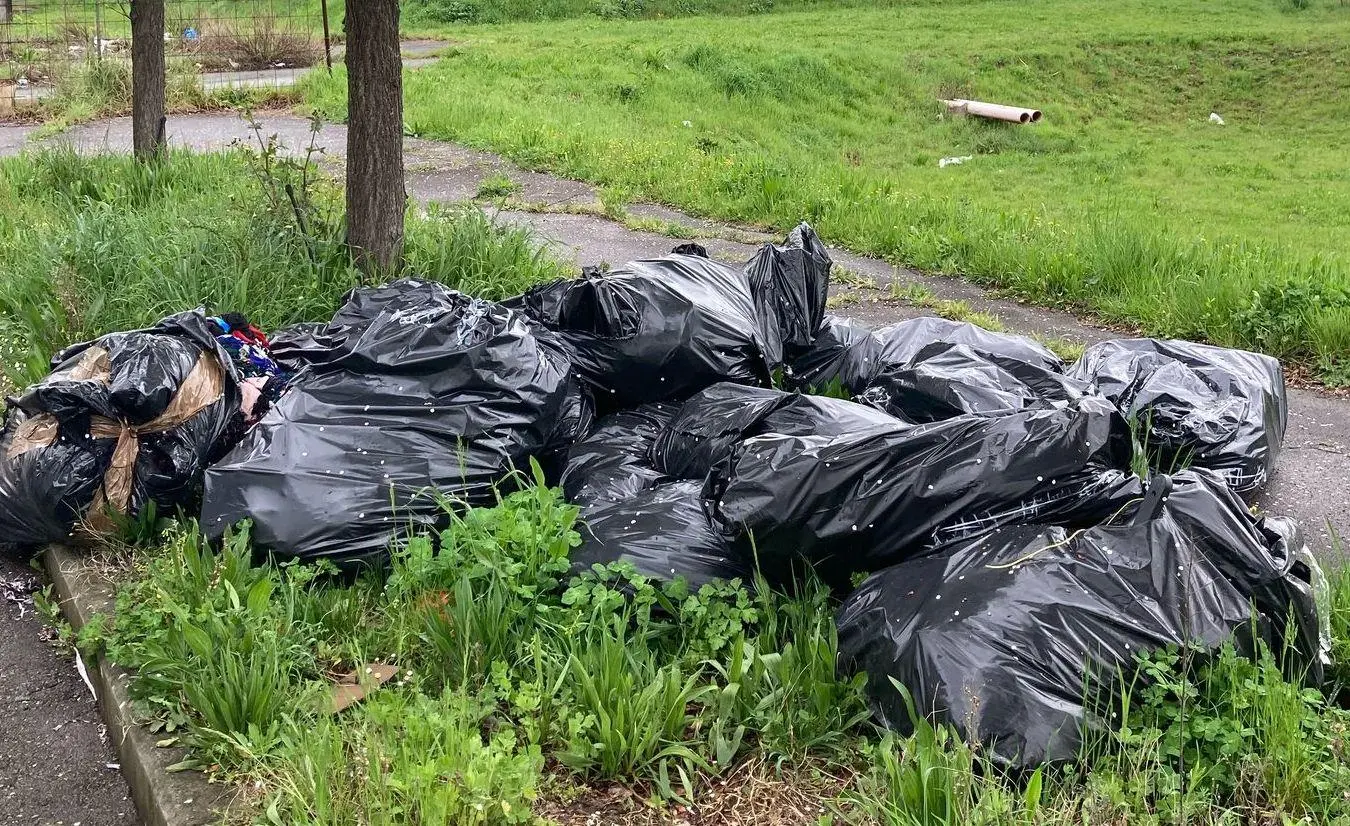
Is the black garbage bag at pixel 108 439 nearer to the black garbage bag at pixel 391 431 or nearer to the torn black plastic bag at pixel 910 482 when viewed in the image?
the black garbage bag at pixel 391 431

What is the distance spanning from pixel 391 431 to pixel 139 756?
1.03 m

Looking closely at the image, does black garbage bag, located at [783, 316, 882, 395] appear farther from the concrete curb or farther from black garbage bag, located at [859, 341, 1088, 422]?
the concrete curb

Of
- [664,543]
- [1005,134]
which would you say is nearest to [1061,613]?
[664,543]

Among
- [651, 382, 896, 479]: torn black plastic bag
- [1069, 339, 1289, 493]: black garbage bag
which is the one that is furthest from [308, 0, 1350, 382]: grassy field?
[651, 382, 896, 479]: torn black plastic bag

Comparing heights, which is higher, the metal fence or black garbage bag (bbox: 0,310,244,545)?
the metal fence

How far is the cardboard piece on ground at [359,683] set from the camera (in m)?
2.29

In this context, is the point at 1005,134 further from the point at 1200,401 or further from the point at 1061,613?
the point at 1061,613

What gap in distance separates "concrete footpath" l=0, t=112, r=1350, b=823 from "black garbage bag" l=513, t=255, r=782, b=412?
1.73 metres

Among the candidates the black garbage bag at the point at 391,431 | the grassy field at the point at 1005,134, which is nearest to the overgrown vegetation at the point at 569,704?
the black garbage bag at the point at 391,431

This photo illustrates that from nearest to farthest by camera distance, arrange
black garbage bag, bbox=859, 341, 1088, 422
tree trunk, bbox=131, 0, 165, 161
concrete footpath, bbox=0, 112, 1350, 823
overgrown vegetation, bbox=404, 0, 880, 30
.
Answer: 1. concrete footpath, bbox=0, 112, 1350, 823
2. black garbage bag, bbox=859, 341, 1088, 422
3. tree trunk, bbox=131, 0, 165, 161
4. overgrown vegetation, bbox=404, 0, 880, 30

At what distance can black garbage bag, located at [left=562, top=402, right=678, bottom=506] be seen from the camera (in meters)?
3.01

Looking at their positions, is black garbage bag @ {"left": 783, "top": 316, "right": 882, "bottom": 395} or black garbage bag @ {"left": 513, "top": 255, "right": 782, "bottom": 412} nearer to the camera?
black garbage bag @ {"left": 513, "top": 255, "right": 782, "bottom": 412}

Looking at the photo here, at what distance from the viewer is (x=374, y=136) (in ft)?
14.8

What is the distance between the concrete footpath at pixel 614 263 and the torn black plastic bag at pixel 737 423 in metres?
1.54
